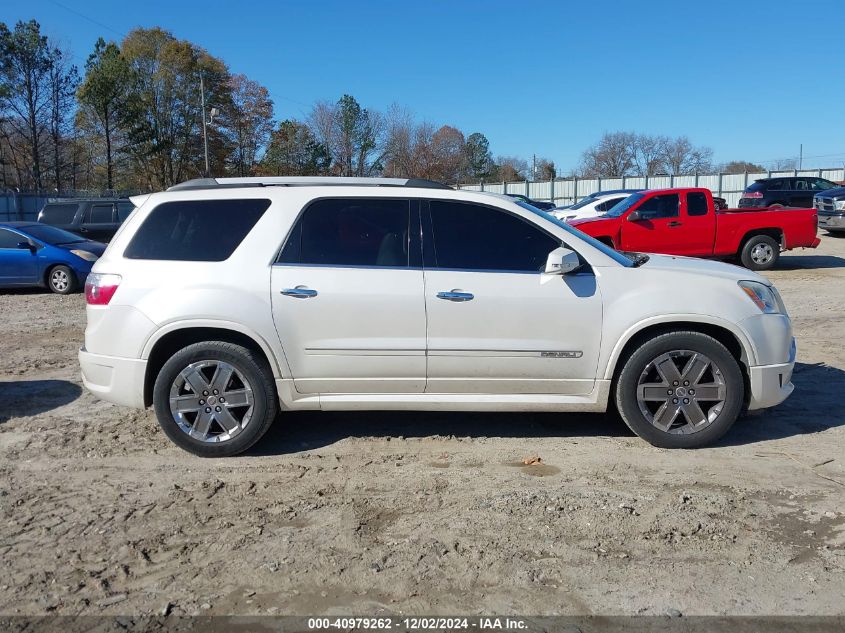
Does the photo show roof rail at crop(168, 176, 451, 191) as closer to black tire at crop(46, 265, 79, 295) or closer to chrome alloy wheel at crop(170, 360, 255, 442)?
chrome alloy wheel at crop(170, 360, 255, 442)

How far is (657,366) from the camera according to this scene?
4816mm

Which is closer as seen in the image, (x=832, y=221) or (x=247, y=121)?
(x=832, y=221)

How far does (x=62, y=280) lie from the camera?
1359 cm

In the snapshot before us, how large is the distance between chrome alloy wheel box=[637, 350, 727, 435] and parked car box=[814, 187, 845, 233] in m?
19.3

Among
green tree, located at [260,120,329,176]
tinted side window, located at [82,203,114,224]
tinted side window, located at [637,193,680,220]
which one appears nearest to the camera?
tinted side window, located at [637,193,680,220]

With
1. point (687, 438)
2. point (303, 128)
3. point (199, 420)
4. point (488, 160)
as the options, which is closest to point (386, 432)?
point (199, 420)

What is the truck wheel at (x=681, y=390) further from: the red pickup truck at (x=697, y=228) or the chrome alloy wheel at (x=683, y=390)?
the red pickup truck at (x=697, y=228)

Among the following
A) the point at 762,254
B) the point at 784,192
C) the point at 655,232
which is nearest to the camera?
the point at 655,232

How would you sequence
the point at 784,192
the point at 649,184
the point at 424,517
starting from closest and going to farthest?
the point at 424,517 → the point at 784,192 → the point at 649,184

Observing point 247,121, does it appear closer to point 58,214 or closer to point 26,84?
point 26,84

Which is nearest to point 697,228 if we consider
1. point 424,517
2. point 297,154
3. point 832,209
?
point 832,209

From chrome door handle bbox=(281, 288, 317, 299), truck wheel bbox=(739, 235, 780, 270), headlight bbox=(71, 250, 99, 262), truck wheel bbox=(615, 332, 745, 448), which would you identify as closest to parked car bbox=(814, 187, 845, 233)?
truck wheel bbox=(739, 235, 780, 270)

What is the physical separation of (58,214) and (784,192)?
23.3 m

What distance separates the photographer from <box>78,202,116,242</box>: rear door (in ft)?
65.5
